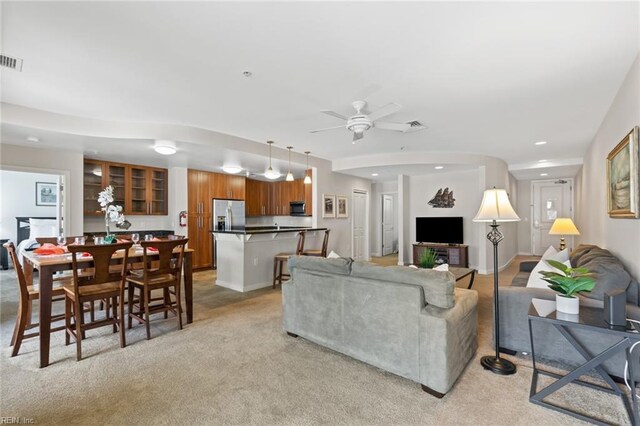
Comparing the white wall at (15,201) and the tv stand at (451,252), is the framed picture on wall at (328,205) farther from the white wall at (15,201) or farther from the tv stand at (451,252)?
the white wall at (15,201)

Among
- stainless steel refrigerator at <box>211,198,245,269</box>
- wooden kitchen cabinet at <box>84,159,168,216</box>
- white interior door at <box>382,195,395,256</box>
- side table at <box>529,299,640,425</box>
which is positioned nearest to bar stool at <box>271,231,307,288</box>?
stainless steel refrigerator at <box>211,198,245,269</box>

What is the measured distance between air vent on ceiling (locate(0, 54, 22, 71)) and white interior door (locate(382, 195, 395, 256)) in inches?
330

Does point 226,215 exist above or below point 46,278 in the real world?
above

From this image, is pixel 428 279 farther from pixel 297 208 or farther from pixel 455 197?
pixel 455 197

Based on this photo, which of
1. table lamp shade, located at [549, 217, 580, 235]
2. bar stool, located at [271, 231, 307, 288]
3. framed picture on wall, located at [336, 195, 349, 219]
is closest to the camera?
table lamp shade, located at [549, 217, 580, 235]

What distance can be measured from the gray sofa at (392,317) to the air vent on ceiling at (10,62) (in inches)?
121

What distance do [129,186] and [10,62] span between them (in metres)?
3.71

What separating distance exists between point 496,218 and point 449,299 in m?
0.93

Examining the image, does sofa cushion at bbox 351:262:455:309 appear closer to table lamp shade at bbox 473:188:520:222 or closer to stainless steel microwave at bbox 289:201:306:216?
table lamp shade at bbox 473:188:520:222

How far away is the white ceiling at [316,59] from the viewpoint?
6.43 ft

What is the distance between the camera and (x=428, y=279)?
2.26 metres

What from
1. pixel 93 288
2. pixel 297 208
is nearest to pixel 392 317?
pixel 93 288

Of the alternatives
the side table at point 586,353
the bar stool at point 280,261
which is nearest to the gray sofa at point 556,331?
the side table at point 586,353

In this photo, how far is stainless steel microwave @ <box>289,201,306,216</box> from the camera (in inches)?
286
